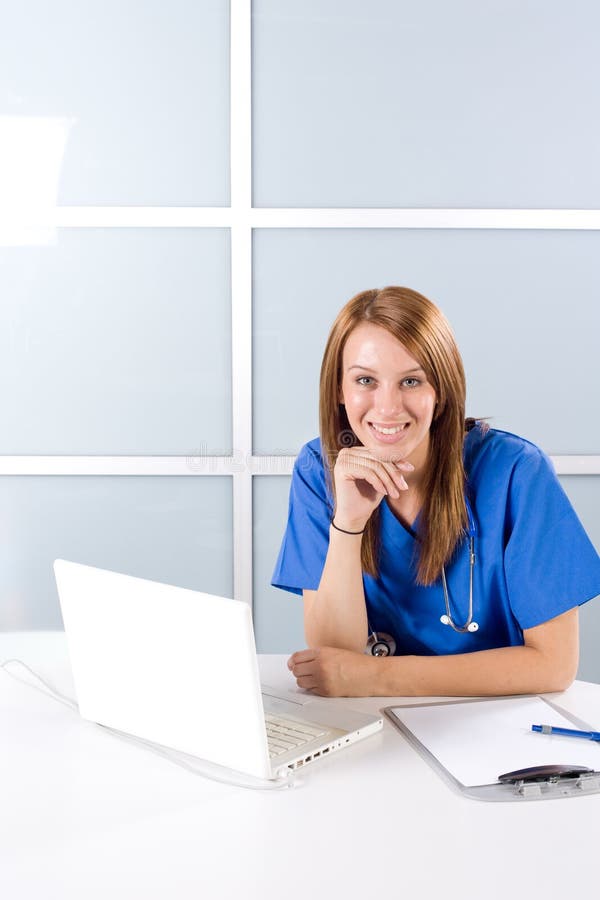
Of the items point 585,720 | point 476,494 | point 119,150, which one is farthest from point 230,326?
point 585,720

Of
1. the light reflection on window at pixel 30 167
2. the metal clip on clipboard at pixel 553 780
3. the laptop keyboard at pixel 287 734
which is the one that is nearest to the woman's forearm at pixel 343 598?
the laptop keyboard at pixel 287 734

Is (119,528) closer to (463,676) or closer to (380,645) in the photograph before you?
(380,645)

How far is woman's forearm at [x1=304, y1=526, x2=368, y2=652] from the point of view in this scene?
1517mm

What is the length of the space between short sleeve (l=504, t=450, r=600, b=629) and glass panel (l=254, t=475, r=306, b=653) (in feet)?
4.63

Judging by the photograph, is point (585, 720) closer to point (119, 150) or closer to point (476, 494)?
point (476, 494)

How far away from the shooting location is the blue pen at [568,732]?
42.9 inches

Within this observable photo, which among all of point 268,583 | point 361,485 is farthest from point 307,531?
point 268,583

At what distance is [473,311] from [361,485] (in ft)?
4.74

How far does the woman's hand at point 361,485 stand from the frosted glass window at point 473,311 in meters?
1.31

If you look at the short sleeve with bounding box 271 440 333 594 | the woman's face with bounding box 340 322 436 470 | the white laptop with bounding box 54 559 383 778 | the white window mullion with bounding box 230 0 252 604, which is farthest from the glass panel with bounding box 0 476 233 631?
the white laptop with bounding box 54 559 383 778

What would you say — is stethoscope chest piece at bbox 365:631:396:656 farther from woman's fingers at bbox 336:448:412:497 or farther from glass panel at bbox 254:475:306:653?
glass panel at bbox 254:475:306:653

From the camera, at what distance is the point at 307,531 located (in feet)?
5.43

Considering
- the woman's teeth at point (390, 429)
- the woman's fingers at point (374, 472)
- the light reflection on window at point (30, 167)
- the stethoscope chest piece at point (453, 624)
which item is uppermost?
the light reflection on window at point (30, 167)

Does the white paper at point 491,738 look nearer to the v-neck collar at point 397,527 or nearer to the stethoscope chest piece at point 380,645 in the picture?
the stethoscope chest piece at point 380,645
